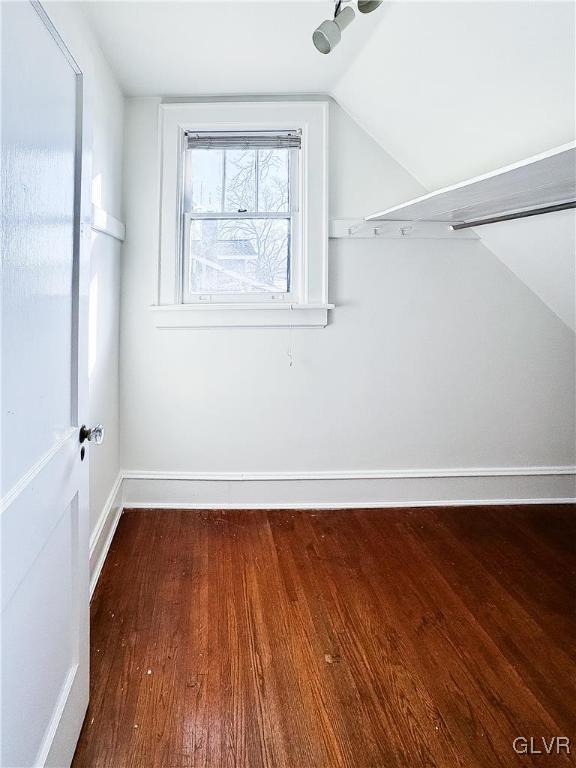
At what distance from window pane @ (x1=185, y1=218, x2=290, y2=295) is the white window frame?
8cm

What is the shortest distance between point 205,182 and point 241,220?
0.28m

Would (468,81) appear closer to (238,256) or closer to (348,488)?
(238,256)

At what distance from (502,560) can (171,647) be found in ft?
4.88

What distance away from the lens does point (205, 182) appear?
9.23 ft

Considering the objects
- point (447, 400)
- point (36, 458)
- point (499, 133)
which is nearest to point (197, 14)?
point (499, 133)

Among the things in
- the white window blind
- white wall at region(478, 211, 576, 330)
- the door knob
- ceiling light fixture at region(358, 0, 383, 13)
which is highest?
the white window blind

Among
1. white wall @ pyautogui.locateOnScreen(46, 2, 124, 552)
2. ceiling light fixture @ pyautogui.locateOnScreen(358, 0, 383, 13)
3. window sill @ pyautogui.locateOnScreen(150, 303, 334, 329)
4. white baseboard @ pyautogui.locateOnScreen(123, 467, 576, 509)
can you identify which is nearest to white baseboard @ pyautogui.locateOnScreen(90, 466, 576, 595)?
white baseboard @ pyautogui.locateOnScreen(123, 467, 576, 509)

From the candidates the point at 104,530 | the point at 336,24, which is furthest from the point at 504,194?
the point at 104,530

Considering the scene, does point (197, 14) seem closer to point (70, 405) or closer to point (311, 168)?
point (311, 168)

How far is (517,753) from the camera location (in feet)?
4.52

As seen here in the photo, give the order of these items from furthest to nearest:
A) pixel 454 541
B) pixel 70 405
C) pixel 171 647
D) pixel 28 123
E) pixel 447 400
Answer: pixel 447 400
pixel 454 541
pixel 171 647
pixel 70 405
pixel 28 123

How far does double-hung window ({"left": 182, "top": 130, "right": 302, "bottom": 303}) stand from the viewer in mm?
2801

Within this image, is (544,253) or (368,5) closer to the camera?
(368,5)

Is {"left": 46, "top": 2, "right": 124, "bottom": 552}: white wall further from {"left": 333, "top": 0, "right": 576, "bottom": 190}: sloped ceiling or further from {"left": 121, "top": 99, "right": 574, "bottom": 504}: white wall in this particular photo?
{"left": 333, "top": 0, "right": 576, "bottom": 190}: sloped ceiling
